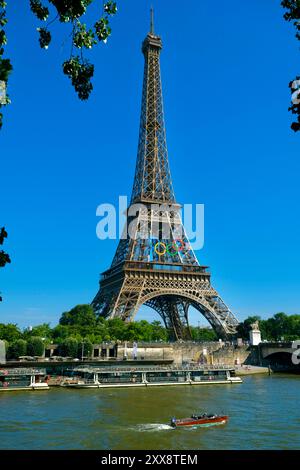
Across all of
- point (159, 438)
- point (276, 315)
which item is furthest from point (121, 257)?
point (159, 438)

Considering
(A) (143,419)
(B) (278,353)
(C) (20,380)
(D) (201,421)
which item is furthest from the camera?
(B) (278,353)

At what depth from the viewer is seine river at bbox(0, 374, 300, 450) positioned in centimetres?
2564

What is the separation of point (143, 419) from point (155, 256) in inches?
2104

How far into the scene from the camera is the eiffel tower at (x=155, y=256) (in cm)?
7850

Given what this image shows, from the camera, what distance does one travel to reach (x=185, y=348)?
8000 centimetres

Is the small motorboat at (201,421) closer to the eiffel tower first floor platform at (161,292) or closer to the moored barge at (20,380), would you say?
the moored barge at (20,380)

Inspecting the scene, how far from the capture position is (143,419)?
106ft

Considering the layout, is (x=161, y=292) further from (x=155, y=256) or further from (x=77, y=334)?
(x=77, y=334)

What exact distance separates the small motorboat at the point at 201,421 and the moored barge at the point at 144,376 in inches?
1009

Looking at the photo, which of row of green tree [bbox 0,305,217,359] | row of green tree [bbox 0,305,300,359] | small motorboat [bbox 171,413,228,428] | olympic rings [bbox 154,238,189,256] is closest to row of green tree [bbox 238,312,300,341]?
row of green tree [bbox 0,305,300,359]

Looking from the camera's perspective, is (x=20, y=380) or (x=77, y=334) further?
(x=77, y=334)

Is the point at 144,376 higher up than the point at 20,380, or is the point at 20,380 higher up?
the point at 144,376

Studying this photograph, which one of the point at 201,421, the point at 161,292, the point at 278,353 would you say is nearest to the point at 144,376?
the point at 161,292
